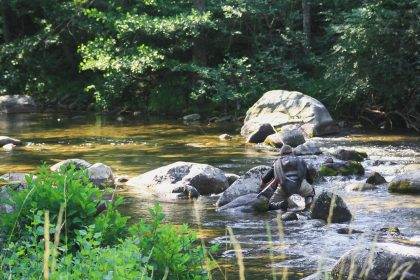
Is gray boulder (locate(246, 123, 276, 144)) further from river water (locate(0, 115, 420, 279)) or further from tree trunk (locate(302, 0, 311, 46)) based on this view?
tree trunk (locate(302, 0, 311, 46))

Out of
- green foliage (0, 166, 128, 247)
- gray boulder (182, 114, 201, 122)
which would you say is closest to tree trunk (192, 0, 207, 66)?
gray boulder (182, 114, 201, 122)

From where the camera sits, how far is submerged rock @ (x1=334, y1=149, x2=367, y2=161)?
1633cm

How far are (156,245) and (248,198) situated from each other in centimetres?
689

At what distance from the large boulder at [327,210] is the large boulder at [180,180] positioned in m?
2.79

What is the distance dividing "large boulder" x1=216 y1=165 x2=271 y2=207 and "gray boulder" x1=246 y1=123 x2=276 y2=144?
6682 mm

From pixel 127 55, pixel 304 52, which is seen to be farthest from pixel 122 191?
pixel 304 52

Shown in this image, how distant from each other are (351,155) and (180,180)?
4615 mm

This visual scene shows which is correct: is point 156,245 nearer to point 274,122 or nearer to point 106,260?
point 106,260

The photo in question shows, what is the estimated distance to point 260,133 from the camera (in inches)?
776

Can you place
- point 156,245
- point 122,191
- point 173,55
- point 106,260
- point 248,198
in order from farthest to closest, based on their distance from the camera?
1. point 173,55
2. point 122,191
3. point 248,198
4. point 156,245
5. point 106,260

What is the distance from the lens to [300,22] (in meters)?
26.5

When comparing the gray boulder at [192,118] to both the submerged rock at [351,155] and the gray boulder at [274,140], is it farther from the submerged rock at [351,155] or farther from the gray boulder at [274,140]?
the submerged rock at [351,155]

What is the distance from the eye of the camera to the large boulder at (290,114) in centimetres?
2078

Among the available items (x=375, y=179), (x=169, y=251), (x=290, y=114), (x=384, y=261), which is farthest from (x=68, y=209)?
(x=290, y=114)
